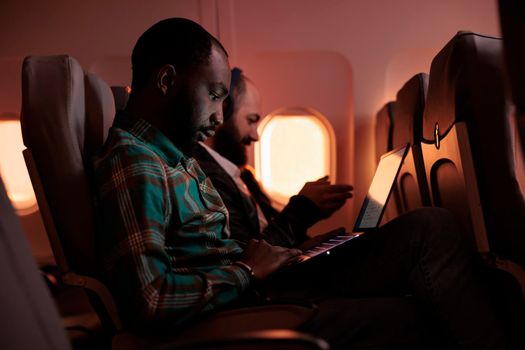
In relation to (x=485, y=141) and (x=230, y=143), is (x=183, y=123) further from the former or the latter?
(x=230, y=143)

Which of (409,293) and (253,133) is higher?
(253,133)

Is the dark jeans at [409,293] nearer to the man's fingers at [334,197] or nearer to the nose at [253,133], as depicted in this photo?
the man's fingers at [334,197]

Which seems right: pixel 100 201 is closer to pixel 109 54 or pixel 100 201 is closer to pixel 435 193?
pixel 435 193

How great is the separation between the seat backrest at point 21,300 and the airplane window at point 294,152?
2000 millimetres

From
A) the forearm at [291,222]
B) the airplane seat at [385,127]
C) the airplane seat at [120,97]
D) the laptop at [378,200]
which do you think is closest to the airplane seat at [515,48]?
the laptop at [378,200]

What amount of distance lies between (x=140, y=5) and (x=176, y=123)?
5.39 feet

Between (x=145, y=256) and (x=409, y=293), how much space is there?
721mm

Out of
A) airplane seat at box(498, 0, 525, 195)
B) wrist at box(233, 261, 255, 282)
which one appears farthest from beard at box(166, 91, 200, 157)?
airplane seat at box(498, 0, 525, 195)

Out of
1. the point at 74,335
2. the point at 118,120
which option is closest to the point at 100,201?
the point at 118,120

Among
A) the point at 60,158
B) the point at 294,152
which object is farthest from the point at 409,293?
the point at 294,152

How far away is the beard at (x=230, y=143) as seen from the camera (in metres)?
2.25

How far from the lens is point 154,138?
1.09 m

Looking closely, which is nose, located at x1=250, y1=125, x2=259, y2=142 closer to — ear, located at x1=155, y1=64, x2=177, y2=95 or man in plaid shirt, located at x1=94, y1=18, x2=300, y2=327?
man in plaid shirt, located at x1=94, y1=18, x2=300, y2=327

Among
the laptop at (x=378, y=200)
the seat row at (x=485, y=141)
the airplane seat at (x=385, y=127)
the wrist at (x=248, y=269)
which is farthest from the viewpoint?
the airplane seat at (x=385, y=127)
